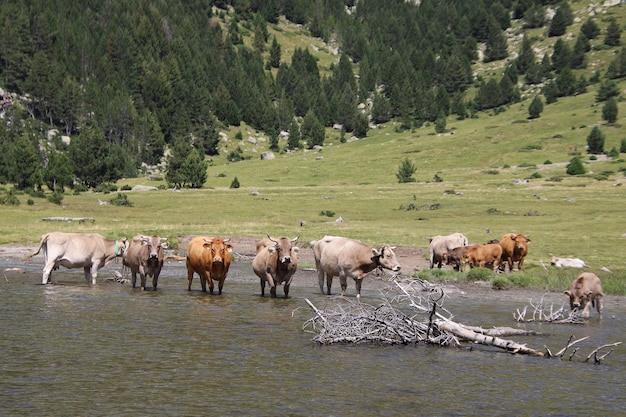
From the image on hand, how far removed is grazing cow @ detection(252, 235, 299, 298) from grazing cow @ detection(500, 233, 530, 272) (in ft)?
44.7

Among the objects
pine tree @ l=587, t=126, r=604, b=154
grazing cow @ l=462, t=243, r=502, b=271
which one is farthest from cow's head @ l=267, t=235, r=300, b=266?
pine tree @ l=587, t=126, r=604, b=154

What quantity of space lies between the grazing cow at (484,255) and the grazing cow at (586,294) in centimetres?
1155

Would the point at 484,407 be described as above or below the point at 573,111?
below

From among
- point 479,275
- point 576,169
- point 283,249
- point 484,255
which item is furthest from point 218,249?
point 576,169

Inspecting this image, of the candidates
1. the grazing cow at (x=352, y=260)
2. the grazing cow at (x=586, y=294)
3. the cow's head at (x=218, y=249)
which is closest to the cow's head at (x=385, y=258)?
the grazing cow at (x=352, y=260)

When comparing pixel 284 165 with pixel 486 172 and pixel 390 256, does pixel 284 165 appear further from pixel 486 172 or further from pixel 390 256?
pixel 390 256

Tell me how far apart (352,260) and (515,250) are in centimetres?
1236

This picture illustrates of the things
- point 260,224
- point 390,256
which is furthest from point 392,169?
point 390,256

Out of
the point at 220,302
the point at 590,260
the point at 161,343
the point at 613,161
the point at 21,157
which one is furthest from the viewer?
the point at 613,161

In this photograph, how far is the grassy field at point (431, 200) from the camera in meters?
47.1

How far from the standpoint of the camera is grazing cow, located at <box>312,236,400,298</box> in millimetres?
24766

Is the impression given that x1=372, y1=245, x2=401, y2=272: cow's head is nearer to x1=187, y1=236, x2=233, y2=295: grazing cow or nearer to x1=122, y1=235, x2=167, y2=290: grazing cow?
x1=187, y1=236, x2=233, y2=295: grazing cow

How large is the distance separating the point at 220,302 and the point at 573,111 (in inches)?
6061

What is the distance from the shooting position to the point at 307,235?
1916 inches
